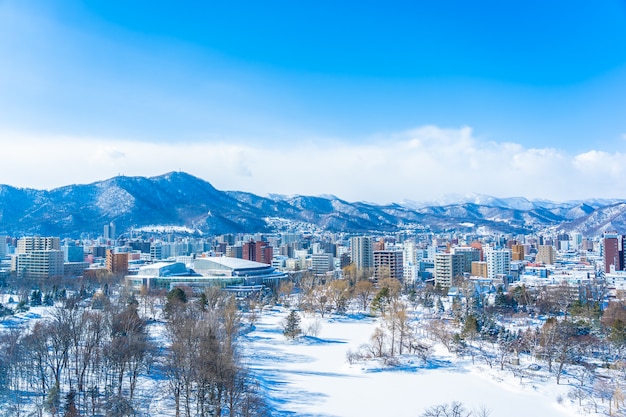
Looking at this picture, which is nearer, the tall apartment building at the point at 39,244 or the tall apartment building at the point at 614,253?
the tall apartment building at the point at 614,253

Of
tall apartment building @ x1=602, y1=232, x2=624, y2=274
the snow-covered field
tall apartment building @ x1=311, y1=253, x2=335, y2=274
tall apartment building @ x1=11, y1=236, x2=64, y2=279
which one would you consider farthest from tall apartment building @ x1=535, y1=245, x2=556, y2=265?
tall apartment building @ x1=11, y1=236, x2=64, y2=279

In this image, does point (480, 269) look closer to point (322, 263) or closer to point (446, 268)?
point (446, 268)

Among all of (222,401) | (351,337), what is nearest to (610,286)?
(351,337)

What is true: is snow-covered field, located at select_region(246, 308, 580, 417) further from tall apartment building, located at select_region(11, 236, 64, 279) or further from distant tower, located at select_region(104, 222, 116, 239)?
distant tower, located at select_region(104, 222, 116, 239)

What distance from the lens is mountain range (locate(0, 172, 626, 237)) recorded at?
339 feet

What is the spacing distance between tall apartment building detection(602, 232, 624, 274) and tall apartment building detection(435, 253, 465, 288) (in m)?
12.9

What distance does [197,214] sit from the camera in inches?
4719

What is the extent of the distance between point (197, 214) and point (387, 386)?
362ft

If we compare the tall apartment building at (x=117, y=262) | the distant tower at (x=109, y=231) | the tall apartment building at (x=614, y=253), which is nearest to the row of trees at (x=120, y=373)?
the tall apartment building at (x=117, y=262)

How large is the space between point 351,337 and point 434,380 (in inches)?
280

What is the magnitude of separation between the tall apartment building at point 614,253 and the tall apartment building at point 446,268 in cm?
1292

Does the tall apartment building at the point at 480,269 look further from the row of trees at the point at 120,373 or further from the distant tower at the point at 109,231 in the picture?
the distant tower at the point at 109,231

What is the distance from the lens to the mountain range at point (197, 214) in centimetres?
10325

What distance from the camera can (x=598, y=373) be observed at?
14750 mm
